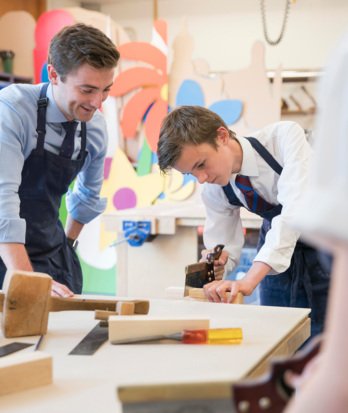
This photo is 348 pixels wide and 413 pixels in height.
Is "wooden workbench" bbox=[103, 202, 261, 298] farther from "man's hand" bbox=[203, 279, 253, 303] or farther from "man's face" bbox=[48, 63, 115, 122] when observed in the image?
"man's hand" bbox=[203, 279, 253, 303]

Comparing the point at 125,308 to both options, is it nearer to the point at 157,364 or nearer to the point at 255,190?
the point at 157,364

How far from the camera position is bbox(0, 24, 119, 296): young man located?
1.90 metres

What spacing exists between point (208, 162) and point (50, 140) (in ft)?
1.84

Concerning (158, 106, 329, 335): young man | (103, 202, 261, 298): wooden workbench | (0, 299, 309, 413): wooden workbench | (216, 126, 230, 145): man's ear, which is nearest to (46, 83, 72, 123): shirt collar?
(158, 106, 329, 335): young man

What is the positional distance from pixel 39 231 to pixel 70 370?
3.69 feet

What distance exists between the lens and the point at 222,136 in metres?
2.08

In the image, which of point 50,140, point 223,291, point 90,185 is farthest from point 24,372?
point 90,185

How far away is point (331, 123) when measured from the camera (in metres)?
0.51

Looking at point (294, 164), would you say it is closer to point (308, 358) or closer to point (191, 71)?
point (308, 358)

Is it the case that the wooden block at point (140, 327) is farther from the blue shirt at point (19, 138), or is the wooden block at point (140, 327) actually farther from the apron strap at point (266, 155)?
the apron strap at point (266, 155)

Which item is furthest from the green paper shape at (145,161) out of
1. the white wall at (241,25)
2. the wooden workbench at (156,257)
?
the white wall at (241,25)

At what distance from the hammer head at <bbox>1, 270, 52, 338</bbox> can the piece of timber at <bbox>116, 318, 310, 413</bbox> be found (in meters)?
0.80

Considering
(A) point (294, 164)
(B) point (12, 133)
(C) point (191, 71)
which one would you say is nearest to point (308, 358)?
(A) point (294, 164)

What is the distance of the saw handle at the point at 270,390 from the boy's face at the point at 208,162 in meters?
1.35
